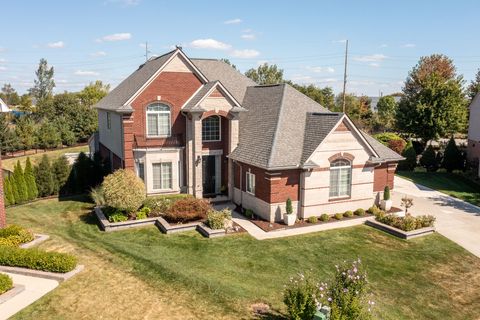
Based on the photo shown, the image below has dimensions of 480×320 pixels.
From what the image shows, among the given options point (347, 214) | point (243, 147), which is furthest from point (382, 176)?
point (243, 147)

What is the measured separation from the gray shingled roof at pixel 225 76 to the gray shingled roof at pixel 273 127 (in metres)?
1.36

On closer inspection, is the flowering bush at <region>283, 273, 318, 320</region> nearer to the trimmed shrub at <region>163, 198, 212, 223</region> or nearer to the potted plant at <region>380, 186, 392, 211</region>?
the trimmed shrub at <region>163, 198, 212, 223</region>

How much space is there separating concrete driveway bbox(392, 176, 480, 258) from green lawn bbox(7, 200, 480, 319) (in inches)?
51.5

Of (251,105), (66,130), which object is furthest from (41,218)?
(66,130)

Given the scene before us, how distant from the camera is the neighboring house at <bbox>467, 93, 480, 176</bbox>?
127 feet

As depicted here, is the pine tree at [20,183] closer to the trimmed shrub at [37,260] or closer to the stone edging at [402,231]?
the trimmed shrub at [37,260]

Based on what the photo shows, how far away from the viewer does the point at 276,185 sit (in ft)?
72.7

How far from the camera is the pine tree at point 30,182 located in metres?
26.9

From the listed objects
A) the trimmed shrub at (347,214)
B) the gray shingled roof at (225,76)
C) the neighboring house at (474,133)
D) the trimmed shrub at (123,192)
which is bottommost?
the trimmed shrub at (347,214)

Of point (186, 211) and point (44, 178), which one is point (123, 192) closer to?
point (186, 211)

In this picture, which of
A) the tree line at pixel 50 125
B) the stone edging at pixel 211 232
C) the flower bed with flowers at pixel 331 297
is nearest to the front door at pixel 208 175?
the stone edging at pixel 211 232

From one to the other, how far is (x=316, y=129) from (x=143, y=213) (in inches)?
466

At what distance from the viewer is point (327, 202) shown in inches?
931

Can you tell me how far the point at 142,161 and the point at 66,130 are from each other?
35686 millimetres
